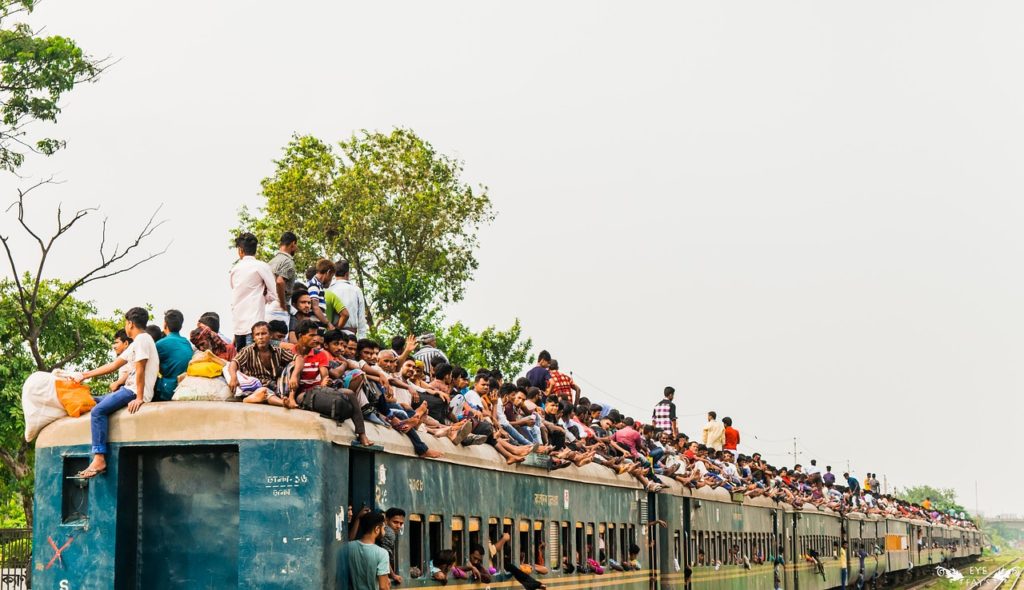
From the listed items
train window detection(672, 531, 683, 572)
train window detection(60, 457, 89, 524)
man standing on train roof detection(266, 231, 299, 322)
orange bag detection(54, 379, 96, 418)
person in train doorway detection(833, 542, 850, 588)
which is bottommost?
person in train doorway detection(833, 542, 850, 588)

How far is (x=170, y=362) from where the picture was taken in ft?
33.7

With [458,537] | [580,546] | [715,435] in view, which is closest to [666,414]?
[715,435]

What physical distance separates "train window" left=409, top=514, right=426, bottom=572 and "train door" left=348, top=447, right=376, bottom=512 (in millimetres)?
832

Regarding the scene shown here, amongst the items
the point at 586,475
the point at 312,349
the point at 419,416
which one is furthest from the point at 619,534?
the point at 312,349

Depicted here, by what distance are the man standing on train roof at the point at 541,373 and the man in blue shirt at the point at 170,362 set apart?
1010 cm

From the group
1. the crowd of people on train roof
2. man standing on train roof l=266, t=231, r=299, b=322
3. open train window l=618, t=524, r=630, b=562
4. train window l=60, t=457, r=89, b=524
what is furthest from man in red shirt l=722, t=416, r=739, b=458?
train window l=60, t=457, r=89, b=524

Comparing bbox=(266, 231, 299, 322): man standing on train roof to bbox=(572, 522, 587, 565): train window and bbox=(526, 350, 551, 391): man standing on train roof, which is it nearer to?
bbox=(572, 522, 587, 565): train window

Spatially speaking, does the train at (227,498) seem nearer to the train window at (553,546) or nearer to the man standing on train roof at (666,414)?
the train window at (553,546)

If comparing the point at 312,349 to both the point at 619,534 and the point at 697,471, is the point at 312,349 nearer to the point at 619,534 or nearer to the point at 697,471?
the point at 619,534

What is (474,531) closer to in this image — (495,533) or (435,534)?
(495,533)

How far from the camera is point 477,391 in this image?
14.6m

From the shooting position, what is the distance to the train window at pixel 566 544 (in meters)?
15.4

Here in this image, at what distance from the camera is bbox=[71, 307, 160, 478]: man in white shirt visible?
950 centimetres

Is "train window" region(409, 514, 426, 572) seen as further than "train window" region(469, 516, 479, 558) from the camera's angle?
No
